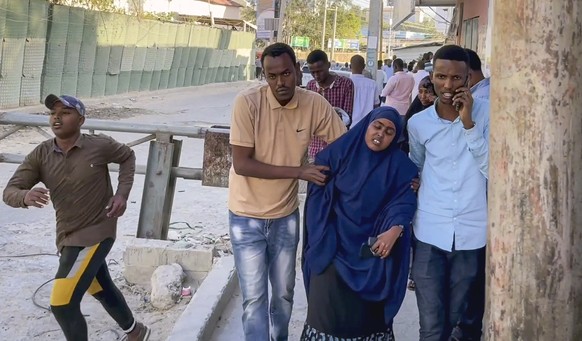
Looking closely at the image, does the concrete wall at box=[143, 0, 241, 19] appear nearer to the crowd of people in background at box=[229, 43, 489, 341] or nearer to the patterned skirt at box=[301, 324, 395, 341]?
the crowd of people in background at box=[229, 43, 489, 341]

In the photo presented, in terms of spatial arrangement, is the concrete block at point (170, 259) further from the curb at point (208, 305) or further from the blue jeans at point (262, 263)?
the blue jeans at point (262, 263)

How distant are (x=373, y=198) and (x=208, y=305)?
1726 mm

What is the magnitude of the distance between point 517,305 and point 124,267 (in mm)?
3801

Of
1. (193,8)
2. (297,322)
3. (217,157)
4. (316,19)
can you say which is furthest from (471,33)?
(316,19)

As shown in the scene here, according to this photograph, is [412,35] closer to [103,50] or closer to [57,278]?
[103,50]

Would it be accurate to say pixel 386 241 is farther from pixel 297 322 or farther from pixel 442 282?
pixel 297 322

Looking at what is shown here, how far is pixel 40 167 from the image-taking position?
347 centimetres

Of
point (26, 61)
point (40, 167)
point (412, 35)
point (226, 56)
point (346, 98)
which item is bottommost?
point (40, 167)

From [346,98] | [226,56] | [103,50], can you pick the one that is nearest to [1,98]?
[103,50]

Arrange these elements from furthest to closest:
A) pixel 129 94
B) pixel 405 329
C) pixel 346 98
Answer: pixel 129 94
pixel 346 98
pixel 405 329

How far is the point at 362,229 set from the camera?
2916 millimetres

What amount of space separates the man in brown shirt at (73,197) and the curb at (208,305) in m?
0.61

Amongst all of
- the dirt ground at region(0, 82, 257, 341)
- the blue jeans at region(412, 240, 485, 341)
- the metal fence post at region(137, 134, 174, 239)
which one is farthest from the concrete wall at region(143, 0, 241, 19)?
the blue jeans at region(412, 240, 485, 341)

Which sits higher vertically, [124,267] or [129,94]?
[129,94]
